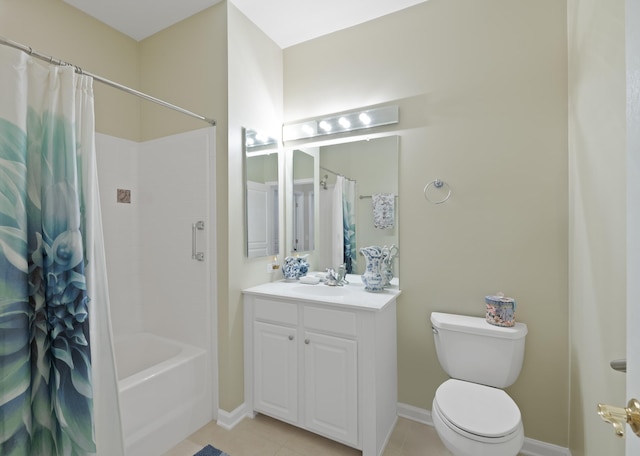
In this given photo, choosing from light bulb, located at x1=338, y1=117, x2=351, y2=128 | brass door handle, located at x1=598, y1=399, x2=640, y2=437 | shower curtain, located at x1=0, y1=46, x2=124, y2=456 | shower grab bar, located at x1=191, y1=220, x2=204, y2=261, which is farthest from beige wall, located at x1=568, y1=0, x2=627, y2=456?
shower grab bar, located at x1=191, y1=220, x2=204, y2=261

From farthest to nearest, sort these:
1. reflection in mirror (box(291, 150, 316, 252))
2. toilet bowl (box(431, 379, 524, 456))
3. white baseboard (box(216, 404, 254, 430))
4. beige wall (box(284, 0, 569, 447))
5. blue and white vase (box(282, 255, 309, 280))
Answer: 1. reflection in mirror (box(291, 150, 316, 252))
2. blue and white vase (box(282, 255, 309, 280))
3. white baseboard (box(216, 404, 254, 430))
4. beige wall (box(284, 0, 569, 447))
5. toilet bowl (box(431, 379, 524, 456))

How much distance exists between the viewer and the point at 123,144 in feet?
7.95

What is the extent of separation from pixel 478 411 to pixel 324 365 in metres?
0.82

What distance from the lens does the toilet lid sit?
4.11 ft

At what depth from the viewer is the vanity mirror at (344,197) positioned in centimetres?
214

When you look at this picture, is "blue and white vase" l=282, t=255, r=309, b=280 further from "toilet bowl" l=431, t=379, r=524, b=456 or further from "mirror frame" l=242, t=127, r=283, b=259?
"toilet bowl" l=431, t=379, r=524, b=456

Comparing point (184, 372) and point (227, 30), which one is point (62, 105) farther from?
point (184, 372)

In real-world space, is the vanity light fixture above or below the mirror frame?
above

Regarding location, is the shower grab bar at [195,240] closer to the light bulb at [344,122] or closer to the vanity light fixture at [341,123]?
the vanity light fixture at [341,123]

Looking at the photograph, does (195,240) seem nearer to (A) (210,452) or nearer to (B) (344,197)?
(B) (344,197)

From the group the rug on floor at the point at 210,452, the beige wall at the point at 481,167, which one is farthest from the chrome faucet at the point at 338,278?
the rug on floor at the point at 210,452

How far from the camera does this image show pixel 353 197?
229 centimetres

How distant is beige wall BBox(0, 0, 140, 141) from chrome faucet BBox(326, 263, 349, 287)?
79.0 inches

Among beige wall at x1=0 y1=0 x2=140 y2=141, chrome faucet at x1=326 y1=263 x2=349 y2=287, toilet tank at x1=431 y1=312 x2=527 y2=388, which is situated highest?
beige wall at x1=0 y1=0 x2=140 y2=141
